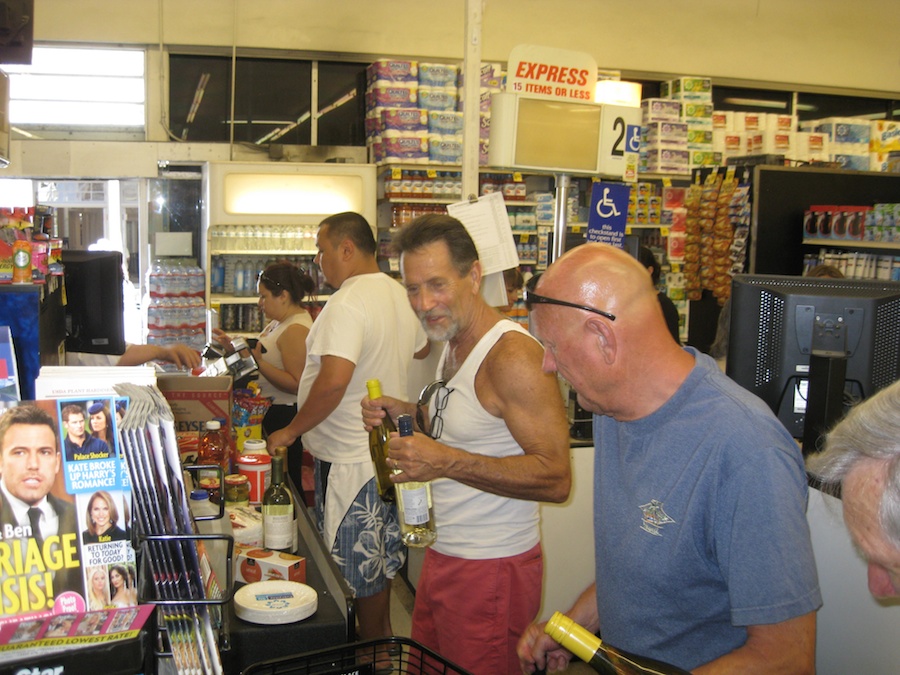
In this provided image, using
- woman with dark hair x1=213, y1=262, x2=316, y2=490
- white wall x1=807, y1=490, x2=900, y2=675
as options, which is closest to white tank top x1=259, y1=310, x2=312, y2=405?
woman with dark hair x1=213, y1=262, x2=316, y2=490

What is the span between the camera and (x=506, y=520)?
2354mm

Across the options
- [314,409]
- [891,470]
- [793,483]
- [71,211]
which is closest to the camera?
[891,470]

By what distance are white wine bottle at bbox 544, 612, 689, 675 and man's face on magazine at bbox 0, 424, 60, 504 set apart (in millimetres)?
743

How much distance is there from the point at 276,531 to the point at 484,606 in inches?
23.5

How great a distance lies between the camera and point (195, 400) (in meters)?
3.08

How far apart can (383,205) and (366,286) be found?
184 inches

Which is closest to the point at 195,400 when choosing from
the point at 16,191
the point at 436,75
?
the point at 436,75

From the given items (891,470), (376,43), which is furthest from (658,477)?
(376,43)

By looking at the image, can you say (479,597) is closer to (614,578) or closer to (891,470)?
(614,578)

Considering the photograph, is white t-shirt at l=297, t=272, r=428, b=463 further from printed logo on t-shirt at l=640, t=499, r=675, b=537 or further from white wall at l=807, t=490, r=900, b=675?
printed logo on t-shirt at l=640, t=499, r=675, b=537

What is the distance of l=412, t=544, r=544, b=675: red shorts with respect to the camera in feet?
7.59

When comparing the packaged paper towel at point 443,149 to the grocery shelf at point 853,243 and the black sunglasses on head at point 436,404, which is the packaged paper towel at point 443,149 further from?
the black sunglasses on head at point 436,404

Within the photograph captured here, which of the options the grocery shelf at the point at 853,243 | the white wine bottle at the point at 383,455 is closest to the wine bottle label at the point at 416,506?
the white wine bottle at the point at 383,455

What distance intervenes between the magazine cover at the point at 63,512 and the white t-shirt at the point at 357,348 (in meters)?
2.24
